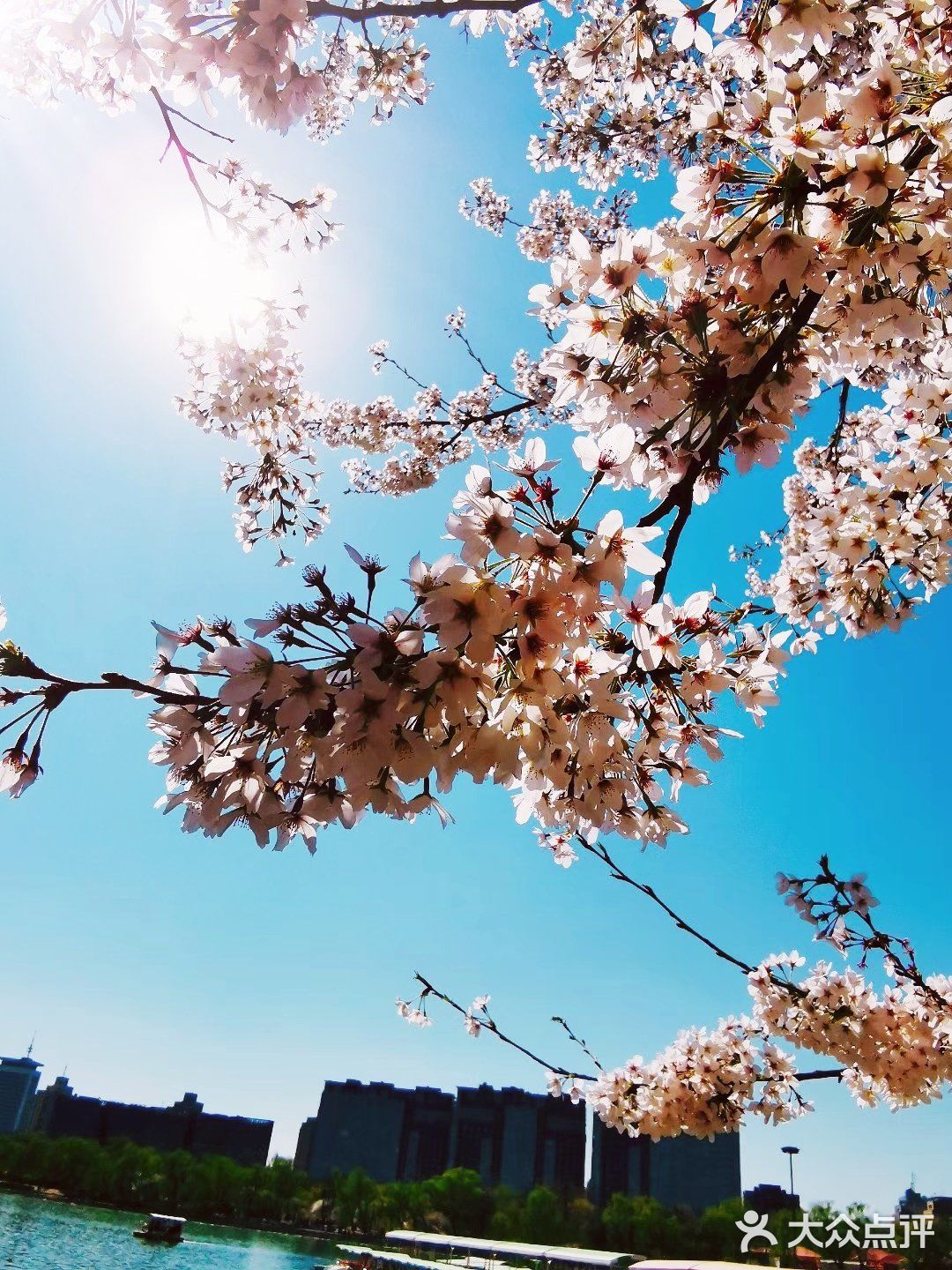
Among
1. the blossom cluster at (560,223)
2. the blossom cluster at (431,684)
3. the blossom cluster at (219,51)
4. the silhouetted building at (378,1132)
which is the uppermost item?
the blossom cluster at (560,223)

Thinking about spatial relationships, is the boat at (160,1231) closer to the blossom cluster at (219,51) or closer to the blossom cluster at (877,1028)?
the blossom cluster at (877,1028)

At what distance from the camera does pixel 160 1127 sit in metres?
85.0

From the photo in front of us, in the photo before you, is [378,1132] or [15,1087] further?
[15,1087]

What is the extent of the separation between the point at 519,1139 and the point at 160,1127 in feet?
138

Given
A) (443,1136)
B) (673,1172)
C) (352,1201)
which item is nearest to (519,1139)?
(443,1136)

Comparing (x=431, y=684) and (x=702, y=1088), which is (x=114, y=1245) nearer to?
(x=702, y=1088)

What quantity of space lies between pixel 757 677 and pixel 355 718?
126 cm

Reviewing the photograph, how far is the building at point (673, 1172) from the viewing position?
69000 millimetres

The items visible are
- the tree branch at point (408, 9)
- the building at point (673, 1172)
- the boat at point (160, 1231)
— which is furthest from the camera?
the building at point (673, 1172)

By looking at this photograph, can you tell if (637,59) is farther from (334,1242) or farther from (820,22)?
(334,1242)

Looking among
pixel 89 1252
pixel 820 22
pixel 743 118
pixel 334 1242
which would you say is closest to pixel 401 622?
pixel 743 118

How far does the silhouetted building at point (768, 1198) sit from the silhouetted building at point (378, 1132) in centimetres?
3143

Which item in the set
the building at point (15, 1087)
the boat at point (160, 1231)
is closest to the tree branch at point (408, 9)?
the boat at point (160, 1231)

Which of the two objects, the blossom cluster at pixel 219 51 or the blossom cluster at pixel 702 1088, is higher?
the blossom cluster at pixel 219 51
